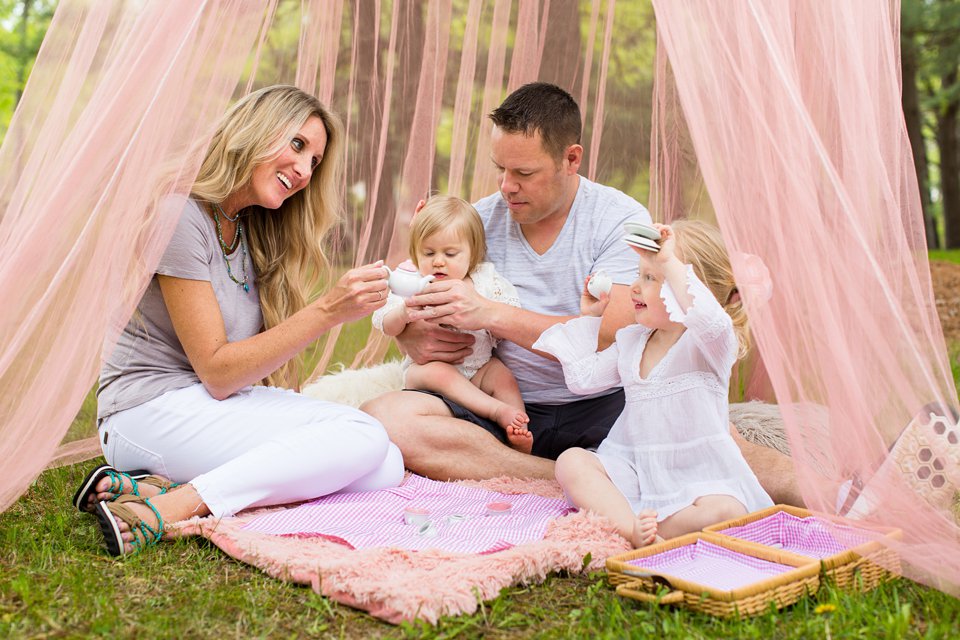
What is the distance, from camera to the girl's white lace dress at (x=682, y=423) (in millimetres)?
2389

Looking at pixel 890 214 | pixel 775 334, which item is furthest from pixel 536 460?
pixel 890 214

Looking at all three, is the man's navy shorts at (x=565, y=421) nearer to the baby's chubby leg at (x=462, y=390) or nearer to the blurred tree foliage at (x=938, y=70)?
the baby's chubby leg at (x=462, y=390)

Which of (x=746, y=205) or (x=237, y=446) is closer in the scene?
(x=746, y=205)

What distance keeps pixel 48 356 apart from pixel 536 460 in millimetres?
1546

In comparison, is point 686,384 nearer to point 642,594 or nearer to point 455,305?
point 642,594

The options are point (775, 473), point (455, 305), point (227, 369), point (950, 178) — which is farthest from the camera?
point (950, 178)

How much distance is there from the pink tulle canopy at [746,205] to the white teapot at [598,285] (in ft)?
2.24

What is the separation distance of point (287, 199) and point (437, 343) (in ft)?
2.34

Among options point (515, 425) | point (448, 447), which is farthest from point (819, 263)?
point (448, 447)

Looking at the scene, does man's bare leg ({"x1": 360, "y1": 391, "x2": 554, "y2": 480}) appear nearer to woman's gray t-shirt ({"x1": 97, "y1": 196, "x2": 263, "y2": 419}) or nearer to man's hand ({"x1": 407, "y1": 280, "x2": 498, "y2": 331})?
man's hand ({"x1": 407, "y1": 280, "x2": 498, "y2": 331})

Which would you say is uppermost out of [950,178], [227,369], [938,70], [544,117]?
[938,70]

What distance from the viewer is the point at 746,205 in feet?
6.75

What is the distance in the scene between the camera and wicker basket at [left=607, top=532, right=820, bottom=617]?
1867mm

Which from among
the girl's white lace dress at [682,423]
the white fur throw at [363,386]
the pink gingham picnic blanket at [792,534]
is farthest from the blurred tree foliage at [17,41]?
the pink gingham picnic blanket at [792,534]
